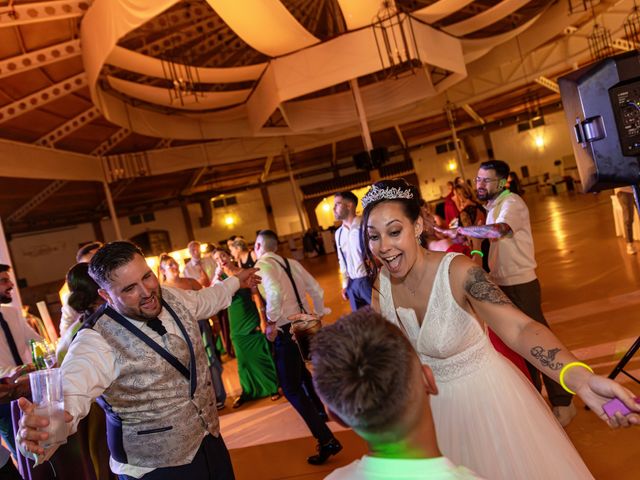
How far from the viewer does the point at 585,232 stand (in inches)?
374

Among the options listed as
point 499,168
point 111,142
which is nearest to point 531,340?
point 499,168

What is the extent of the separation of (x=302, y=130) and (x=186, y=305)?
10900mm

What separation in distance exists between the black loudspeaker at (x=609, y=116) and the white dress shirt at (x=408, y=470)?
1.68 m

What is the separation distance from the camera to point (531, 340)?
1618 millimetres

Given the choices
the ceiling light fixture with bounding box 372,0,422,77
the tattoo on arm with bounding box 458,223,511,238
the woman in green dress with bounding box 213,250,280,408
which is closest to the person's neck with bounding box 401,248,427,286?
the tattoo on arm with bounding box 458,223,511,238

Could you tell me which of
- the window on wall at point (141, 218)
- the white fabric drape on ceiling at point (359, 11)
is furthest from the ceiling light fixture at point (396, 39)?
the window on wall at point (141, 218)

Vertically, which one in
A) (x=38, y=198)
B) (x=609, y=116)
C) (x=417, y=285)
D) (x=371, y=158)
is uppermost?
(x=38, y=198)

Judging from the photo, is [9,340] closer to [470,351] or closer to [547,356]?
[470,351]

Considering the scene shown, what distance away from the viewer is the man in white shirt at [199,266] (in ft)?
21.2

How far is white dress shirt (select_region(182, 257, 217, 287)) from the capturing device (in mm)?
6578

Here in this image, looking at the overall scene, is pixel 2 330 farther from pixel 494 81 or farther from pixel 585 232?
pixel 494 81

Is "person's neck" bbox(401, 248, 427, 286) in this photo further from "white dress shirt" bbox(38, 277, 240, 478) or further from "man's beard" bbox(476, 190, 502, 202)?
"man's beard" bbox(476, 190, 502, 202)

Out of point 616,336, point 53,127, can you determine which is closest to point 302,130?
point 53,127

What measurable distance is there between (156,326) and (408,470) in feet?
4.09
